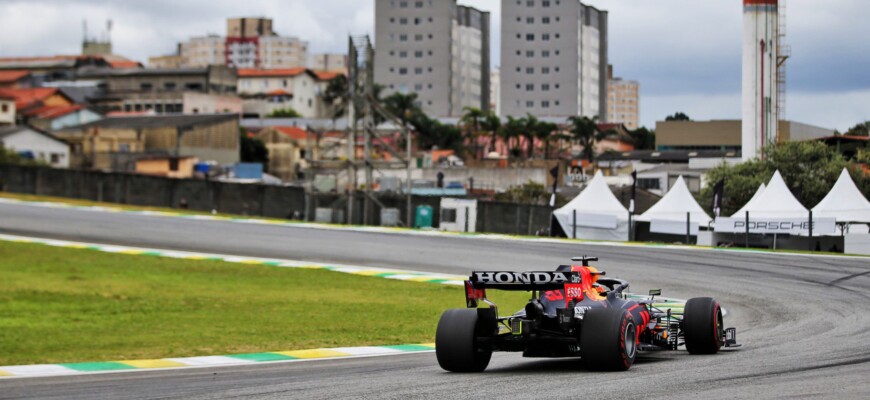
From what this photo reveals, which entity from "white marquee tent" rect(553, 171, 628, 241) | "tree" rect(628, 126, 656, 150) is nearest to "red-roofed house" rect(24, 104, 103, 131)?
"white marquee tent" rect(553, 171, 628, 241)

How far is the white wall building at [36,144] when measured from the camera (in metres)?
88.4

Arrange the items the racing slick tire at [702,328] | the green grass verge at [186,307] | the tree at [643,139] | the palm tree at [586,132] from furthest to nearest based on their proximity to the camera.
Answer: the tree at [643,139]
the palm tree at [586,132]
the green grass verge at [186,307]
the racing slick tire at [702,328]

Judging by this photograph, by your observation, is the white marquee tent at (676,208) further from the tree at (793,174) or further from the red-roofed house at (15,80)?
the red-roofed house at (15,80)

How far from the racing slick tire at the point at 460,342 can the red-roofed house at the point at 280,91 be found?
14777 cm

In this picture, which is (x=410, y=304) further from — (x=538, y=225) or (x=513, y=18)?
(x=513, y=18)

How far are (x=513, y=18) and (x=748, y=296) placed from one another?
502 feet

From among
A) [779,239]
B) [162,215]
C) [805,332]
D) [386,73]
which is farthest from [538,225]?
[386,73]

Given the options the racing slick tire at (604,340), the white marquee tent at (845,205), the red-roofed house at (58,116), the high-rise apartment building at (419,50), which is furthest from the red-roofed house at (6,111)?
the racing slick tire at (604,340)

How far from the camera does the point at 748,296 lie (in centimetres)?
2467

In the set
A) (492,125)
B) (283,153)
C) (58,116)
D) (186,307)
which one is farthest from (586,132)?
(186,307)

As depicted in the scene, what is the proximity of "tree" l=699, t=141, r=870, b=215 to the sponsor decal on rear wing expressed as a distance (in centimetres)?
4753

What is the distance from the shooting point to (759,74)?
72625mm

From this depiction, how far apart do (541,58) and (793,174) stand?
11471cm

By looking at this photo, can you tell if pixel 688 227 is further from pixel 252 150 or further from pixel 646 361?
pixel 252 150
